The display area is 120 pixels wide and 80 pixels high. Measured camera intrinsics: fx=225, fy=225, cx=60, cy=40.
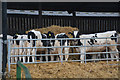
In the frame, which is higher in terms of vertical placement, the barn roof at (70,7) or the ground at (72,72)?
the barn roof at (70,7)

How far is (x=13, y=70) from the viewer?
7016 mm

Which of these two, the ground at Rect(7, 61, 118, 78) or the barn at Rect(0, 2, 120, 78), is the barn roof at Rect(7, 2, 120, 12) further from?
the ground at Rect(7, 61, 118, 78)

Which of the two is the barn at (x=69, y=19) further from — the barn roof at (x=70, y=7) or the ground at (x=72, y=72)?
the ground at (x=72, y=72)

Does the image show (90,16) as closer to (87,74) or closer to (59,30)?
(59,30)

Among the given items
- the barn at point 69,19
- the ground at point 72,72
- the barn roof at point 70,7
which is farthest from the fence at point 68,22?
the ground at point 72,72

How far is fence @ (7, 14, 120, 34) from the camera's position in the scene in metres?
17.3

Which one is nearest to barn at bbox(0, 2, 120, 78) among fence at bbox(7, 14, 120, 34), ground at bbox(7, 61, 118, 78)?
fence at bbox(7, 14, 120, 34)

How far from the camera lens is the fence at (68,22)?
17.3 metres

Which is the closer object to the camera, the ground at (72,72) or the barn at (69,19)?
the ground at (72,72)

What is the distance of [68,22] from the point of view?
1827 centimetres

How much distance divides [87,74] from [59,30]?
5400 mm

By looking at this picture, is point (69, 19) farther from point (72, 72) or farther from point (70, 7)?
point (72, 72)

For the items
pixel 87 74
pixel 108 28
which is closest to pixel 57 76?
pixel 87 74

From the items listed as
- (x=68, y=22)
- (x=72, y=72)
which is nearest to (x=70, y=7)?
(x=68, y=22)
